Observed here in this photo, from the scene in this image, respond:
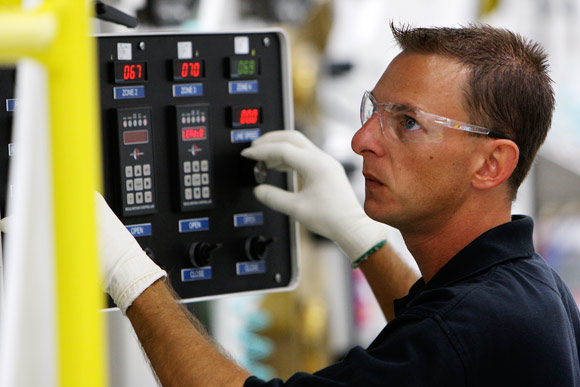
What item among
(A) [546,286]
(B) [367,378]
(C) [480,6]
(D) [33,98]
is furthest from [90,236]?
(C) [480,6]

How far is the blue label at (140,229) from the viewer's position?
1614 millimetres

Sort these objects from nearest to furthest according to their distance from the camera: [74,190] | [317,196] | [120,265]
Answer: [74,190] → [120,265] → [317,196]

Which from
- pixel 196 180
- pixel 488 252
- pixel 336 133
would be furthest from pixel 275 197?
pixel 336 133

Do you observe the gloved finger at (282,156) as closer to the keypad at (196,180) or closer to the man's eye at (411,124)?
the keypad at (196,180)

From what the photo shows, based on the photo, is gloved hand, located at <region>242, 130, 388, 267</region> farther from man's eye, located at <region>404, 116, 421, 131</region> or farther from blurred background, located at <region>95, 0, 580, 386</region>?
blurred background, located at <region>95, 0, 580, 386</region>

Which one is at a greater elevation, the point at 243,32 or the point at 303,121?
the point at 243,32

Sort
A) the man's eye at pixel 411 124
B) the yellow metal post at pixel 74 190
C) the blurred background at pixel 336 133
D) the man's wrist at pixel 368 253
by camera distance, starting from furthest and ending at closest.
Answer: the blurred background at pixel 336 133, the man's wrist at pixel 368 253, the man's eye at pixel 411 124, the yellow metal post at pixel 74 190

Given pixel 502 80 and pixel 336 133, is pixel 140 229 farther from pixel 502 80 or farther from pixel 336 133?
pixel 336 133

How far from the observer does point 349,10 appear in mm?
4051

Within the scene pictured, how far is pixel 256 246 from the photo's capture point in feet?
5.78

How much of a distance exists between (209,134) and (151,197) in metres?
0.18

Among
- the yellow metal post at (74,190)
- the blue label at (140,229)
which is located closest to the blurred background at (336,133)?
the blue label at (140,229)

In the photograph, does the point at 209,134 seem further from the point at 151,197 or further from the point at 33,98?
the point at 33,98

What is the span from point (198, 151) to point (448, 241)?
20.5 inches
